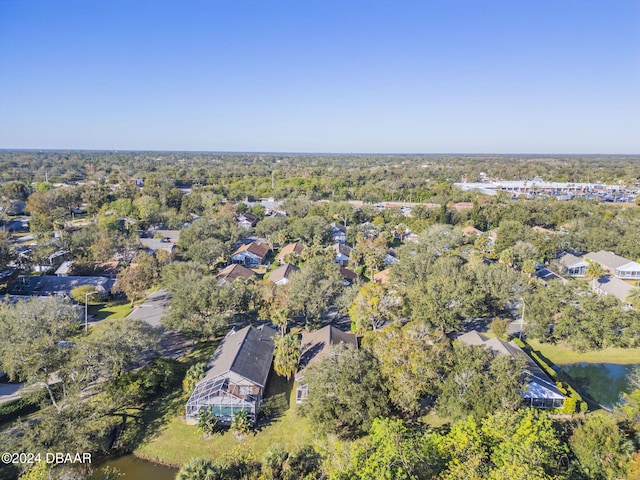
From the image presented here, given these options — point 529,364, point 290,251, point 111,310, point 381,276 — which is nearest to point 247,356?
point 529,364

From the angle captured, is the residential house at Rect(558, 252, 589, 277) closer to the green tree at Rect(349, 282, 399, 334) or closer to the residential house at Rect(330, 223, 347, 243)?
the green tree at Rect(349, 282, 399, 334)

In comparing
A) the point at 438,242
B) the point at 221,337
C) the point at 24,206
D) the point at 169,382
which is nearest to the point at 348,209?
the point at 438,242

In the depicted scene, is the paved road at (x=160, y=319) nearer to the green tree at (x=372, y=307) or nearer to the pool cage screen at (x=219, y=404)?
the pool cage screen at (x=219, y=404)

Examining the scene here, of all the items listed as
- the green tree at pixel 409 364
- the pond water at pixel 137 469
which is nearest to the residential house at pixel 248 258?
the green tree at pixel 409 364

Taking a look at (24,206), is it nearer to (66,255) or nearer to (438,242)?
(66,255)

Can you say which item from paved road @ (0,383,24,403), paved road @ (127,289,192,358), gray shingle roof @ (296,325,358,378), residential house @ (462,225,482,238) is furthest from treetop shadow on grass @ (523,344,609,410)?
paved road @ (0,383,24,403)

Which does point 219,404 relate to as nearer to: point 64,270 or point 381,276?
point 381,276
